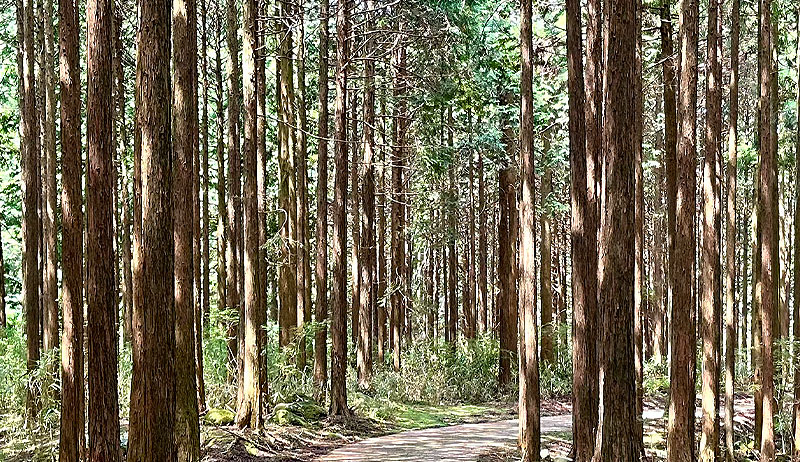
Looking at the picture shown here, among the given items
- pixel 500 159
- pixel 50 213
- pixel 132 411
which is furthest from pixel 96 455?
pixel 500 159

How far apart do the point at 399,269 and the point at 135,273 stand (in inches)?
812

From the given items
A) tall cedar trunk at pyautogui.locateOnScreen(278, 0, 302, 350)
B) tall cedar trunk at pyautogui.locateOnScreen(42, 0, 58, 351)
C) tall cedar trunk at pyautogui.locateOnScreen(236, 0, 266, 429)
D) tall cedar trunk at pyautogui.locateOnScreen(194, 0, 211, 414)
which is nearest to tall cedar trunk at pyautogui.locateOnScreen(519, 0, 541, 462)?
tall cedar trunk at pyautogui.locateOnScreen(236, 0, 266, 429)

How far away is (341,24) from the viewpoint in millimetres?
17203

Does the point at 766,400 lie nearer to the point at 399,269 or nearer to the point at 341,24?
the point at 341,24

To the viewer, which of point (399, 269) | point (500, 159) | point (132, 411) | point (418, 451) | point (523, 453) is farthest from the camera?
point (399, 269)

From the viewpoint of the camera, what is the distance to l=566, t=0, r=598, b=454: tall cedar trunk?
12914mm

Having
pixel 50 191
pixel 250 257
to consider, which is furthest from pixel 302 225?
pixel 50 191

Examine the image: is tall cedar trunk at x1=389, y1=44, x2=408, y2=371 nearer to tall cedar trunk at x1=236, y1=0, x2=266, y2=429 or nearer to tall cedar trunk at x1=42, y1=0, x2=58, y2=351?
tall cedar trunk at x1=236, y1=0, x2=266, y2=429

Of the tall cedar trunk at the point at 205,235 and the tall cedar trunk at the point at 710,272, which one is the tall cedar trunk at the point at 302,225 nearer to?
the tall cedar trunk at the point at 205,235

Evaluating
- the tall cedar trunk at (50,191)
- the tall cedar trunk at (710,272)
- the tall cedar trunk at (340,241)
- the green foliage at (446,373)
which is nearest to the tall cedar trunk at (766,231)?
the tall cedar trunk at (710,272)

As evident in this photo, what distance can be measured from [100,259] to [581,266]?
7352mm

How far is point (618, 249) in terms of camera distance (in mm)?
9398

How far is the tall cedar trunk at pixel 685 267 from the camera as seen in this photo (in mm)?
12508

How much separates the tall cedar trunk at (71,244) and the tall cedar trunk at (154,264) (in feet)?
6.44
